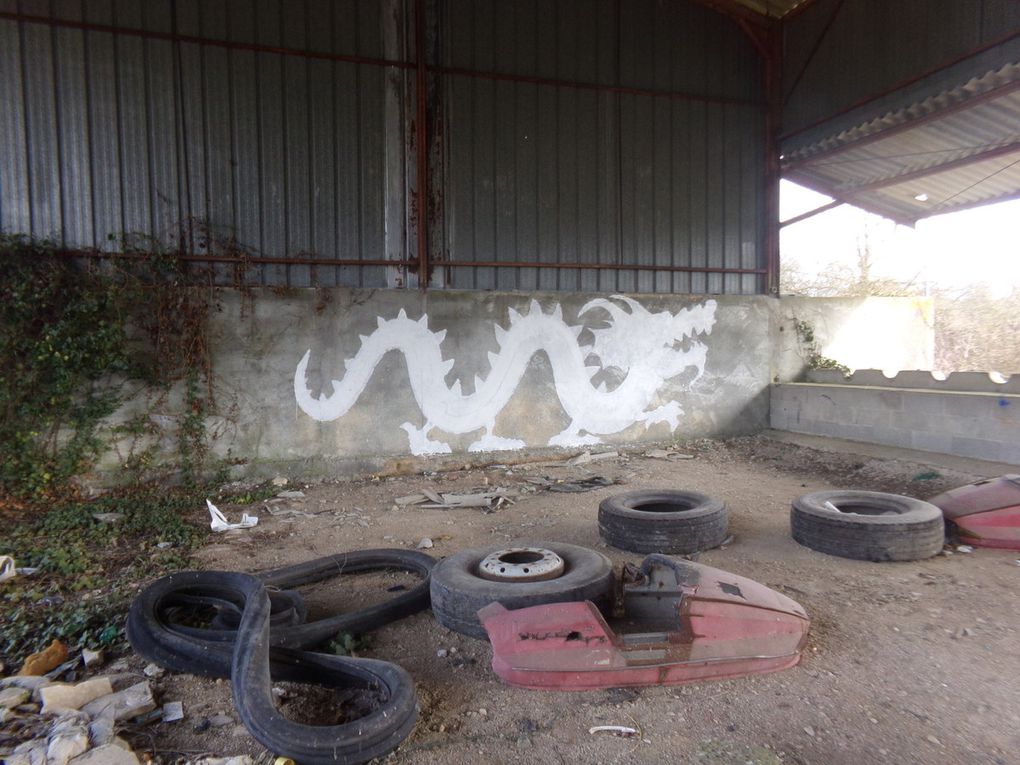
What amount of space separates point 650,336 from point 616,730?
719 cm

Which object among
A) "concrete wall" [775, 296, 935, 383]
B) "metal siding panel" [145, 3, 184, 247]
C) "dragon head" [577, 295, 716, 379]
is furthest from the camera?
"concrete wall" [775, 296, 935, 383]

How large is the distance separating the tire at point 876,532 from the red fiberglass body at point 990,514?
0.21 metres

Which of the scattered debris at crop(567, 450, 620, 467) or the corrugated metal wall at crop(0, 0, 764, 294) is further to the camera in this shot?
the scattered debris at crop(567, 450, 620, 467)

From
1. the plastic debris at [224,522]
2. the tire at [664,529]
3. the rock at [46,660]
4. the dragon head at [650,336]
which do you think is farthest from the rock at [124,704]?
the dragon head at [650,336]

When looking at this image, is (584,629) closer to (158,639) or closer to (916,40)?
(158,639)

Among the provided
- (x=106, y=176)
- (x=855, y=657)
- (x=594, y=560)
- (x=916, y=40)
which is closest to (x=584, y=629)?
(x=594, y=560)

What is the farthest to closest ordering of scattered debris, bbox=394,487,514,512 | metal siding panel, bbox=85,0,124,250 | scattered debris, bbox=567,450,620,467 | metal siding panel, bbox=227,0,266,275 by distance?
scattered debris, bbox=567,450,620,467 < metal siding panel, bbox=227,0,266,275 < metal siding panel, bbox=85,0,124,250 < scattered debris, bbox=394,487,514,512

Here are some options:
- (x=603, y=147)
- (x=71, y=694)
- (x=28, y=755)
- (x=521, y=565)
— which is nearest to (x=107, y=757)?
(x=28, y=755)

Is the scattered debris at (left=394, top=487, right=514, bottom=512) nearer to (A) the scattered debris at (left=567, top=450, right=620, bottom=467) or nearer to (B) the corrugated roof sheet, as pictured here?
(A) the scattered debris at (left=567, top=450, right=620, bottom=467)

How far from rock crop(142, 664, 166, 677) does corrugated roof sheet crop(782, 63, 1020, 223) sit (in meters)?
9.54

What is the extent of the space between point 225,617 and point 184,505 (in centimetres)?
350

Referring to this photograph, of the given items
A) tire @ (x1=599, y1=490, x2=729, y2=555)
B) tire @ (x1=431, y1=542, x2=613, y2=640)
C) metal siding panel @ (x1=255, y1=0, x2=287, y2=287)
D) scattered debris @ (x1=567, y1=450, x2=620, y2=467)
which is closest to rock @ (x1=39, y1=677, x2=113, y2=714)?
tire @ (x1=431, y1=542, x2=613, y2=640)

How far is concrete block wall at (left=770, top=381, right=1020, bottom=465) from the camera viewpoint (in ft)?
22.5

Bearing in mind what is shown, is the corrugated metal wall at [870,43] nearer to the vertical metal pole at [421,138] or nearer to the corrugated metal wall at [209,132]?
the vertical metal pole at [421,138]
